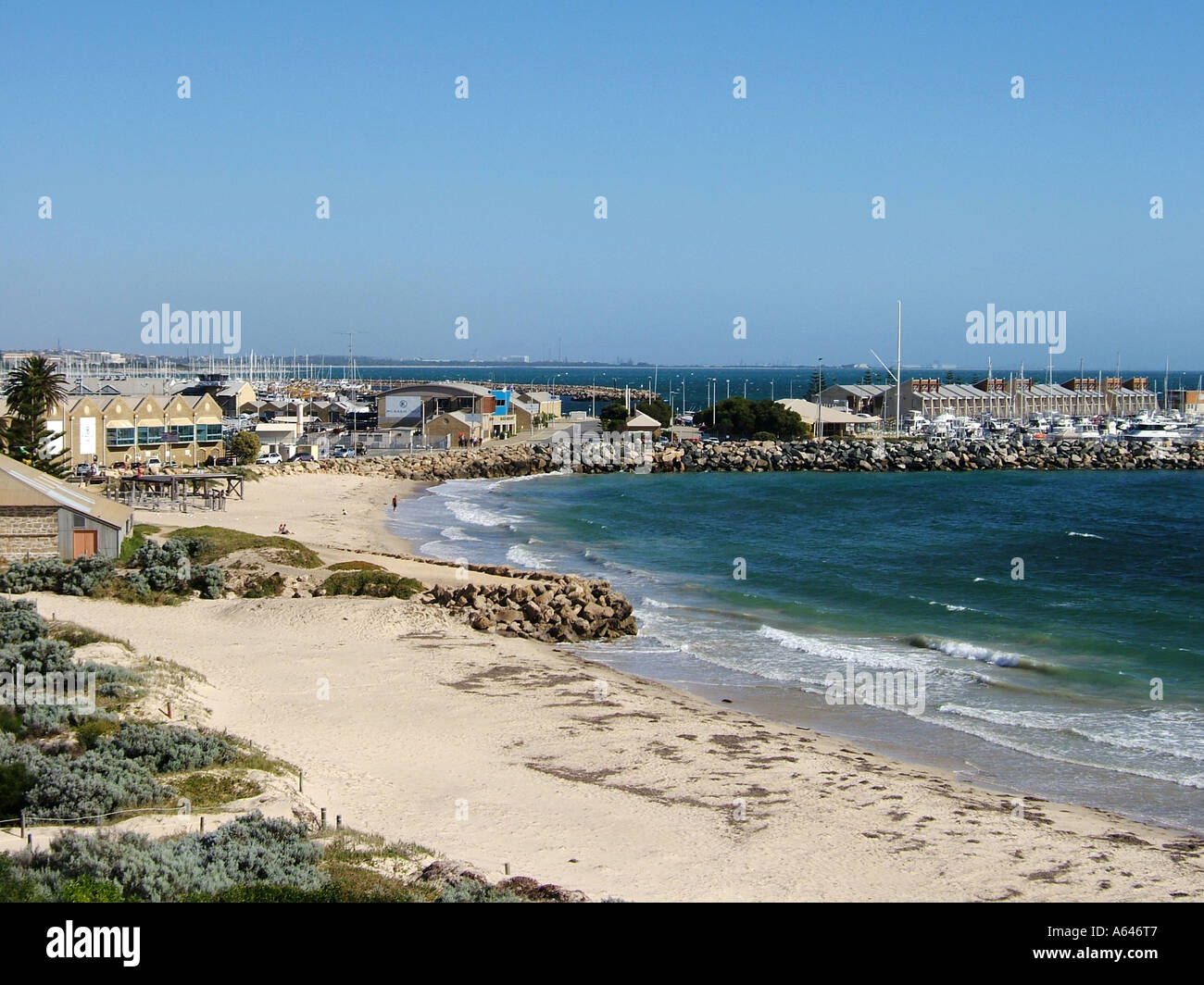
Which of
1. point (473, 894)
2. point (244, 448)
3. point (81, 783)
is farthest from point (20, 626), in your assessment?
point (244, 448)

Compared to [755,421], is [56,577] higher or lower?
lower

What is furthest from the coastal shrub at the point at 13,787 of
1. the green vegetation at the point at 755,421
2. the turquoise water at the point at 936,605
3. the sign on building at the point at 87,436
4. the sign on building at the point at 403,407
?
the green vegetation at the point at 755,421

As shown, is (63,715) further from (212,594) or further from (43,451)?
(43,451)

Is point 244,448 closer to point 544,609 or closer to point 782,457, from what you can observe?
point 782,457

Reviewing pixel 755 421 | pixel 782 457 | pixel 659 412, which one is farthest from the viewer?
pixel 659 412

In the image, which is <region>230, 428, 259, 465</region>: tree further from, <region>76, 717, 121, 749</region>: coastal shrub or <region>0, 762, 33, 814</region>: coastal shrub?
<region>0, 762, 33, 814</region>: coastal shrub
